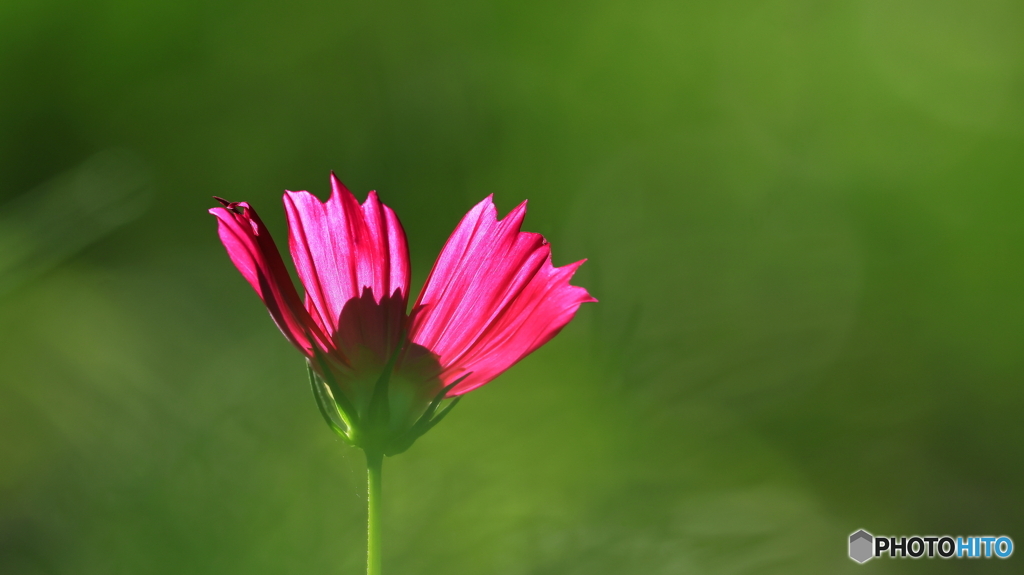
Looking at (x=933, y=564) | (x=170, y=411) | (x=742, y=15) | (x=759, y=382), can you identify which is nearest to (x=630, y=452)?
(x=759, y=382)

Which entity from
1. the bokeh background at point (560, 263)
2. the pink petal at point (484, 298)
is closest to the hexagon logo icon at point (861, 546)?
the bokeh background at point (560, 263)

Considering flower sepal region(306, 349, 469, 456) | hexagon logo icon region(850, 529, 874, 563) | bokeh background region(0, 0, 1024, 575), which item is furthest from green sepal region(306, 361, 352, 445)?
hexagon logo icon region(850, 529, 874, 563)

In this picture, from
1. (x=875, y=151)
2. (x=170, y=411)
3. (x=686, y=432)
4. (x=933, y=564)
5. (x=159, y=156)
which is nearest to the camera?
(x=170, y=411)

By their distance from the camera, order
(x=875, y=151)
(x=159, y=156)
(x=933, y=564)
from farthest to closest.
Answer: (x=875, y=151) < (x=159, y=156) < (x=933, y=564)

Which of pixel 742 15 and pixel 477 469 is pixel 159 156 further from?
pixel 742 15

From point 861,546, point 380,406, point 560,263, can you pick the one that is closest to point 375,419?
point 380,406

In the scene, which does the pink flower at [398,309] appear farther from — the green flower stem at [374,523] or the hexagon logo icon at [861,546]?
the hexagon logo icon at [861,546]

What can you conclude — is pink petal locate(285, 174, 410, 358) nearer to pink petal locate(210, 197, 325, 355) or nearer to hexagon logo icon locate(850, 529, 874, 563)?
pink petal locate(210, 197, 325, 355)
